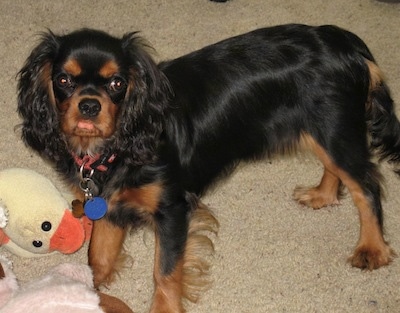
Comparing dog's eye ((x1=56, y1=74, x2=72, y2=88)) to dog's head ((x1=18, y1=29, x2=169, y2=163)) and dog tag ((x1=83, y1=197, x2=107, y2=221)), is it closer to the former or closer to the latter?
dog's head ((x1=18, y1=29, x2=169, y2=163))

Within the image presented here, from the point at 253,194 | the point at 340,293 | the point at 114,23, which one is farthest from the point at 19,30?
the point at 340,293

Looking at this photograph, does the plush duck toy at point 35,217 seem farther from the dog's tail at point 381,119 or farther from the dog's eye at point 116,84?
the dog's tail at point 381,119

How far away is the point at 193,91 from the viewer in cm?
223

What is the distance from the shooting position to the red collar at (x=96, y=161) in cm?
214

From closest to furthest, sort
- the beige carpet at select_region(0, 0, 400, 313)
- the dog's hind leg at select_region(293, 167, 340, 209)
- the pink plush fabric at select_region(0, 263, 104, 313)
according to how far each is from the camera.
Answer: the pink plush fabric at select_region(0, 263, 104, 313), the beige carpet at select_region(0, 0, 400, 313), the dog's hind leg at select_region(293, 167, 340, 209)

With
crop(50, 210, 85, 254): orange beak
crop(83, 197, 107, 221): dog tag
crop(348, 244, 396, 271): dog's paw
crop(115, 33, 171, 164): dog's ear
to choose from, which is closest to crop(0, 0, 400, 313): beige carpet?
crop(348, 244, 396, 271): dog's paw

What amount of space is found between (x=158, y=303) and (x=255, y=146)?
2.05ft

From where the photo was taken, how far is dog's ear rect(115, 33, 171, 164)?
6.81 feet

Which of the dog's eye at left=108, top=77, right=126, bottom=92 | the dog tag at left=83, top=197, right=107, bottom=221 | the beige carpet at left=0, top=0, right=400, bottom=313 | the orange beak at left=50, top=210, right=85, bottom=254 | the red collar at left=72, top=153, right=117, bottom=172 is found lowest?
the beige carpet at left=0, top=0, right=400, bottom=313

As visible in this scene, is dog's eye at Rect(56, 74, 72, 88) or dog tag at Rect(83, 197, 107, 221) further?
dog tag at Rect(83, 197, 107, 221)

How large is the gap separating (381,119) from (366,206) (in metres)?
0.31

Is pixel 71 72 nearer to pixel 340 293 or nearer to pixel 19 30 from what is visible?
pixel 340 293

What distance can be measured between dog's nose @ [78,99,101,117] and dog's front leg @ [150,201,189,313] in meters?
0.41

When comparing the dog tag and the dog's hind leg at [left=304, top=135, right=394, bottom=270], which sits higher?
the dog tag
